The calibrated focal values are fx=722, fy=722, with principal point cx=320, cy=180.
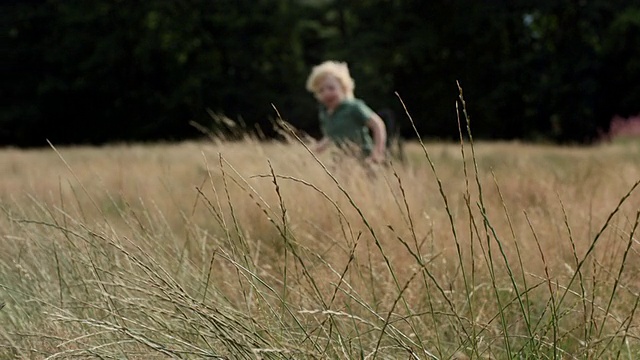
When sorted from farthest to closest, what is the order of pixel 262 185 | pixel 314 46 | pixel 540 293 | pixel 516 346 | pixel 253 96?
pixel 314 46
pixel 253 96
pixel 262 185
pixel 540 293
pixel 516 346

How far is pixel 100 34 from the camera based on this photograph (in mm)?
26156

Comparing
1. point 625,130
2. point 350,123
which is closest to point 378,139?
point 350,123

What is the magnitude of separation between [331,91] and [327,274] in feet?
9.97

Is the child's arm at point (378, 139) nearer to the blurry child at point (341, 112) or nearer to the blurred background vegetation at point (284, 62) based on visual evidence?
the blurry child at point (341, 112)

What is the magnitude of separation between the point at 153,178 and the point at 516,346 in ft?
19.1

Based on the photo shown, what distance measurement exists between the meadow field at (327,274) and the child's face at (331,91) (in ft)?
1.99

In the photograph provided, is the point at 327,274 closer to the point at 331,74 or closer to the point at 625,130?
the point at 331,74

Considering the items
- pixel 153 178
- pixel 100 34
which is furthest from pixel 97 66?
pixel 153 178

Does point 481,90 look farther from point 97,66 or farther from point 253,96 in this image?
point 97,66

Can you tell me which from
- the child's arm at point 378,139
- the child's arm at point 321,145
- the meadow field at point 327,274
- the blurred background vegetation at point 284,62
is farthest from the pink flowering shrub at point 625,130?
the child's arm at point 321,145

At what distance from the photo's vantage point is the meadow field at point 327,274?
1586mm

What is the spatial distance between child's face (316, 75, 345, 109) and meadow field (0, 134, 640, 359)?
0.61 meters

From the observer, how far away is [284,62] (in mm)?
25125

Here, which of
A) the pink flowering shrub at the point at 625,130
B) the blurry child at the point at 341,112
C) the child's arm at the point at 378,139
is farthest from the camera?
the pink flowering shrub at the point at 625,130
